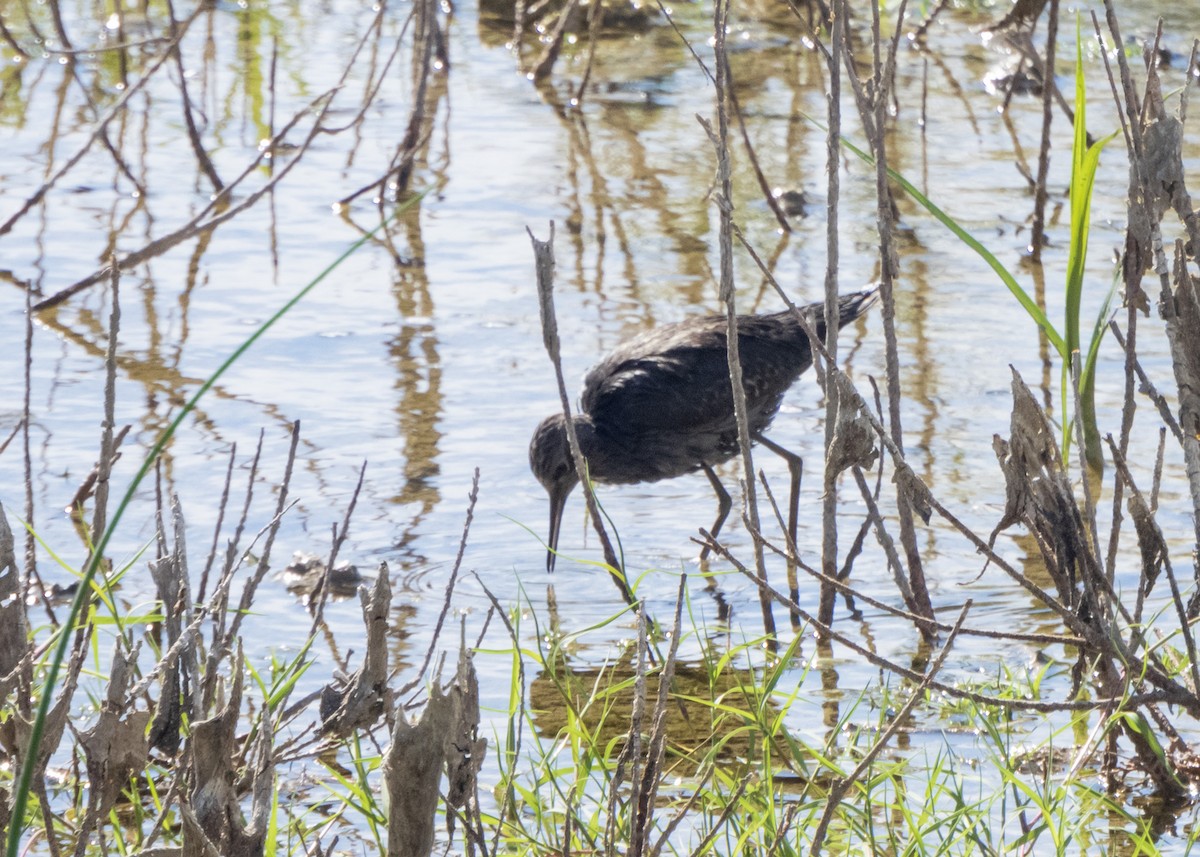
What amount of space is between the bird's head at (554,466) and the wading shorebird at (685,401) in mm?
303

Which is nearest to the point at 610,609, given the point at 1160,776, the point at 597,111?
the point at 1160,776

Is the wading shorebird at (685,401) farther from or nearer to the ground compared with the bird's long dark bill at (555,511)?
farther from the ground

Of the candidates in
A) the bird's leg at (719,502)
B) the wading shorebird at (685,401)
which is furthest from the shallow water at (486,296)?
the wading shorebird at (685,401)

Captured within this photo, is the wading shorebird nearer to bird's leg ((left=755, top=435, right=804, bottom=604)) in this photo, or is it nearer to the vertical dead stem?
bird's leg ((left=755, top=435, right=804, bottom=604))

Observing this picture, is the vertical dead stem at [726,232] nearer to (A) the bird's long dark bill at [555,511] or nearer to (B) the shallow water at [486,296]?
(B) the shallow water at [486,296]

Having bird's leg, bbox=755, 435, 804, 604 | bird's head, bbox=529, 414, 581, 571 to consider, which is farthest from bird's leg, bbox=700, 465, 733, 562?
bird's head, bbox=529, 414, 581, 571

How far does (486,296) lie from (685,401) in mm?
1820

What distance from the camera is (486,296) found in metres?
7.72

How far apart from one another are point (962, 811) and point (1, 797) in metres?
1.65

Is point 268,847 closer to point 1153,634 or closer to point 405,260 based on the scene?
point 1153,634

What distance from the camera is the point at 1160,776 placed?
358cm

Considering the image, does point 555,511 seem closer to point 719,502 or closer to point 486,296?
point 719,502

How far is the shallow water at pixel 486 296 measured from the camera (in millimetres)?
5414

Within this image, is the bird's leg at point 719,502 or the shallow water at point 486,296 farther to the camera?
the bird's leg at point 719,502
